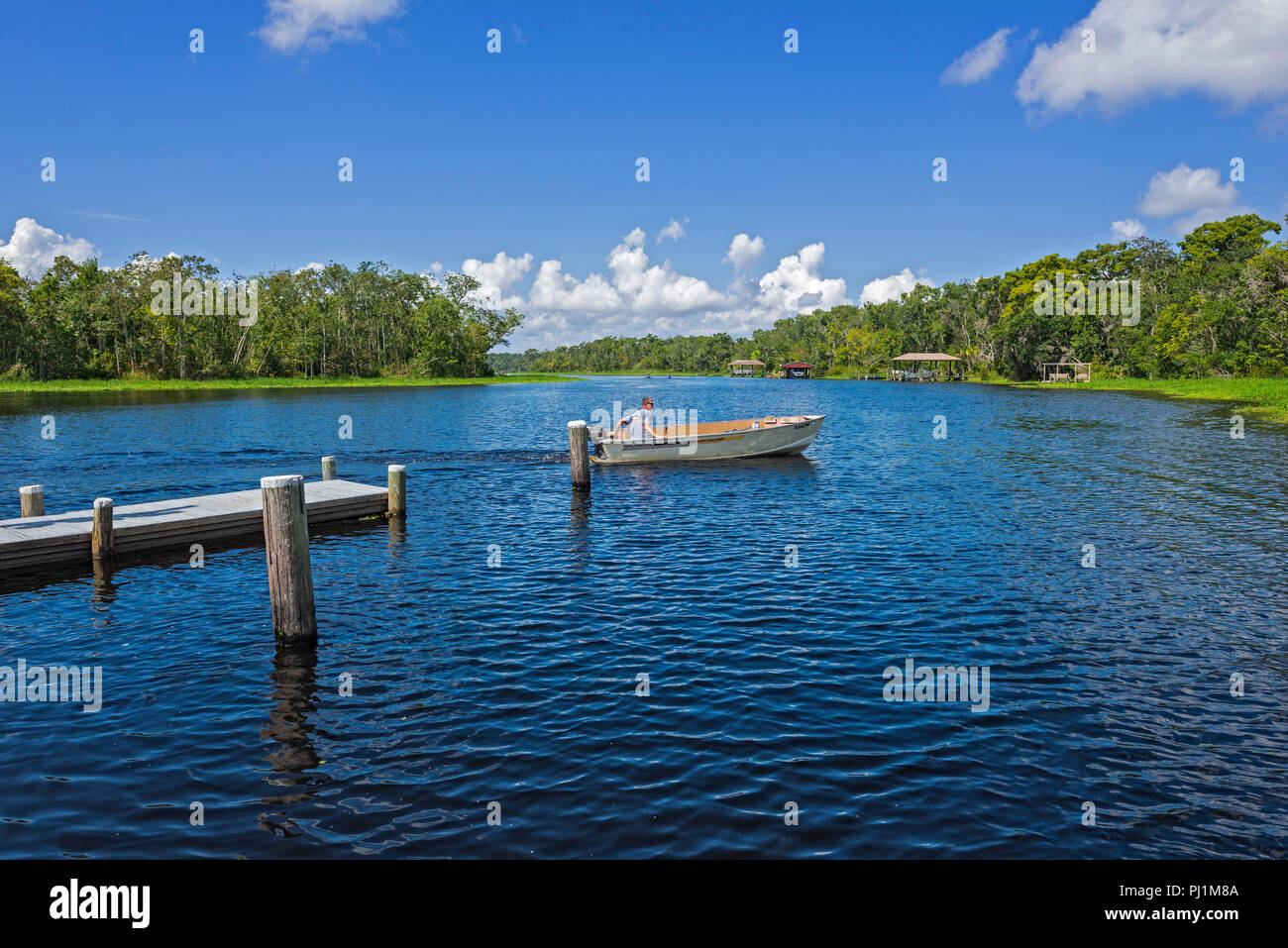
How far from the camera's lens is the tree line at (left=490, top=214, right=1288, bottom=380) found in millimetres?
73562

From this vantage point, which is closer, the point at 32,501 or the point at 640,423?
the point at 32,501

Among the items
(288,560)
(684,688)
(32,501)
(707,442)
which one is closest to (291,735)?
(288,560)

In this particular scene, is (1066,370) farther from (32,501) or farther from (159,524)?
(32,501)

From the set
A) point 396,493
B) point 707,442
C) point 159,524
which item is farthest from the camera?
point 707,442

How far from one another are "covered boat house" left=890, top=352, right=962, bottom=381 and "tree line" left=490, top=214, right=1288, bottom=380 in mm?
3945

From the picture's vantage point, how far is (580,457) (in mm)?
26359

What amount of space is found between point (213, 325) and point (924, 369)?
118557 mm

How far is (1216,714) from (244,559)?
1755 centimetres

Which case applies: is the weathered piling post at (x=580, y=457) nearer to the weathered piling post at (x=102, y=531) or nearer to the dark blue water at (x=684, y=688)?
the dark blue water at (x=684, y=688)

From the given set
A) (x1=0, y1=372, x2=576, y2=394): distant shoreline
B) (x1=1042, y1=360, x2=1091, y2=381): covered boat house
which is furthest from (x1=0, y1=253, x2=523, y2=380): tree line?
(x1=1042, y1=360, x2=1091, y2=381): covered boat house

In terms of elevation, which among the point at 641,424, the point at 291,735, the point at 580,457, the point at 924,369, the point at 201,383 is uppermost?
the point at 924,369

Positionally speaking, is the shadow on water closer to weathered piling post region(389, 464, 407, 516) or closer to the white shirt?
weathered piling post region(389, 464, 407, 516)

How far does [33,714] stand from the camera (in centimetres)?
981

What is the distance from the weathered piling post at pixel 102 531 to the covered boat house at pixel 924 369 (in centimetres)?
13408
